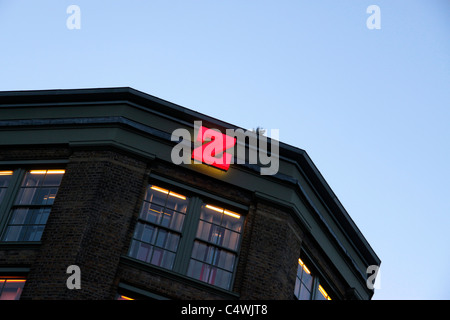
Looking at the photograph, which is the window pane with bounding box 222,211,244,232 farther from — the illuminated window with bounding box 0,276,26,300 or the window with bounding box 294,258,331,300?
the illuminated window with bounding box 0,276,26,300

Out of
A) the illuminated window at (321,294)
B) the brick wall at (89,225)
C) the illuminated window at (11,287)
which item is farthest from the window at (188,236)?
the illuminated window at (321,294)

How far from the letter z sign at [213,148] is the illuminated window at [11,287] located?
18.0 feet

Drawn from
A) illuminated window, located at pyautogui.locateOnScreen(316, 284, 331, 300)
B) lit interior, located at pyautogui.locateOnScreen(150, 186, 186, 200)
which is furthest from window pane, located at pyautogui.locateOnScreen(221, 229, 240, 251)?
illuminated window, located at pyautogui.locateOnScreen(316, 284, 331, 300)

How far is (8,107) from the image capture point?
19.1 meters

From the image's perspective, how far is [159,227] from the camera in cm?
1698

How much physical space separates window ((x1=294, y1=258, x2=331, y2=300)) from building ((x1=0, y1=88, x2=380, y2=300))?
0.03 m

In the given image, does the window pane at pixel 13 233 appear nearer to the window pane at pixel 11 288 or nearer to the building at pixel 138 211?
the building at pixel 138 211

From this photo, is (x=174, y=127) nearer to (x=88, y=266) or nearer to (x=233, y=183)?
(x=233, y=183)

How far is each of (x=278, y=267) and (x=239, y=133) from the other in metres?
3.94

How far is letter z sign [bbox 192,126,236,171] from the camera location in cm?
1791

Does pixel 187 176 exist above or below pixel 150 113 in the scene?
below
